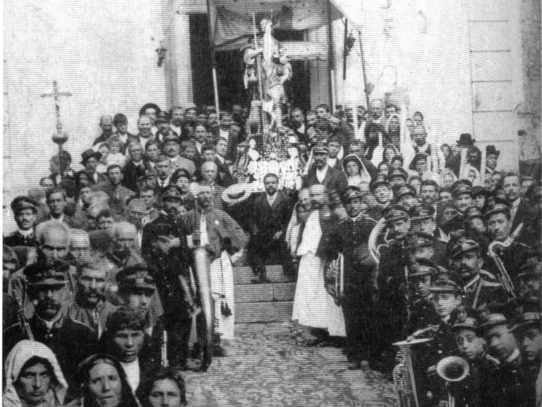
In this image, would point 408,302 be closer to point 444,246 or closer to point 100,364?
point 444,246

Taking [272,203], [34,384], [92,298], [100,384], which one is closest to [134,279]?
[92,298]

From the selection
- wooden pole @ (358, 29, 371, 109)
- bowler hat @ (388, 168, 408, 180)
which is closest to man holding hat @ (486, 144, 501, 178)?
bowler hat @ (388, 168, 408, 180)

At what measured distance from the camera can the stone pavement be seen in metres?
5.64

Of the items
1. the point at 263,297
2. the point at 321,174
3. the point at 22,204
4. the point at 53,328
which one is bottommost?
the point at 53,328

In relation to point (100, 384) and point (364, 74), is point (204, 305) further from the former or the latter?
point (364, 74)

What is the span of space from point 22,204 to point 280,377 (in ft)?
6.96

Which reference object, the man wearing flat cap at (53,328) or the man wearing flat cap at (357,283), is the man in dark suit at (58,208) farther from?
the man wearing flat cap at (357,283)

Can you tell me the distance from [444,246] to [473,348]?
732 mm

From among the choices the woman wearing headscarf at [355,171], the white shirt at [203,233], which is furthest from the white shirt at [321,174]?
the white shirt at [203,233]

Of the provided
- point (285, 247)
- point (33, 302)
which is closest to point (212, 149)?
point (285, 247)

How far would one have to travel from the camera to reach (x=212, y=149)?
5855 mm

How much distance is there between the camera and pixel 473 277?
5836 mm

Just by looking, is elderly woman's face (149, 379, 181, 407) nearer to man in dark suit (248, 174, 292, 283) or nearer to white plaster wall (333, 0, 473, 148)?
man in dark suit (248, 174, 292, 283)

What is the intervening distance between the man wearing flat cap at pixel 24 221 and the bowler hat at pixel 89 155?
0.44m
